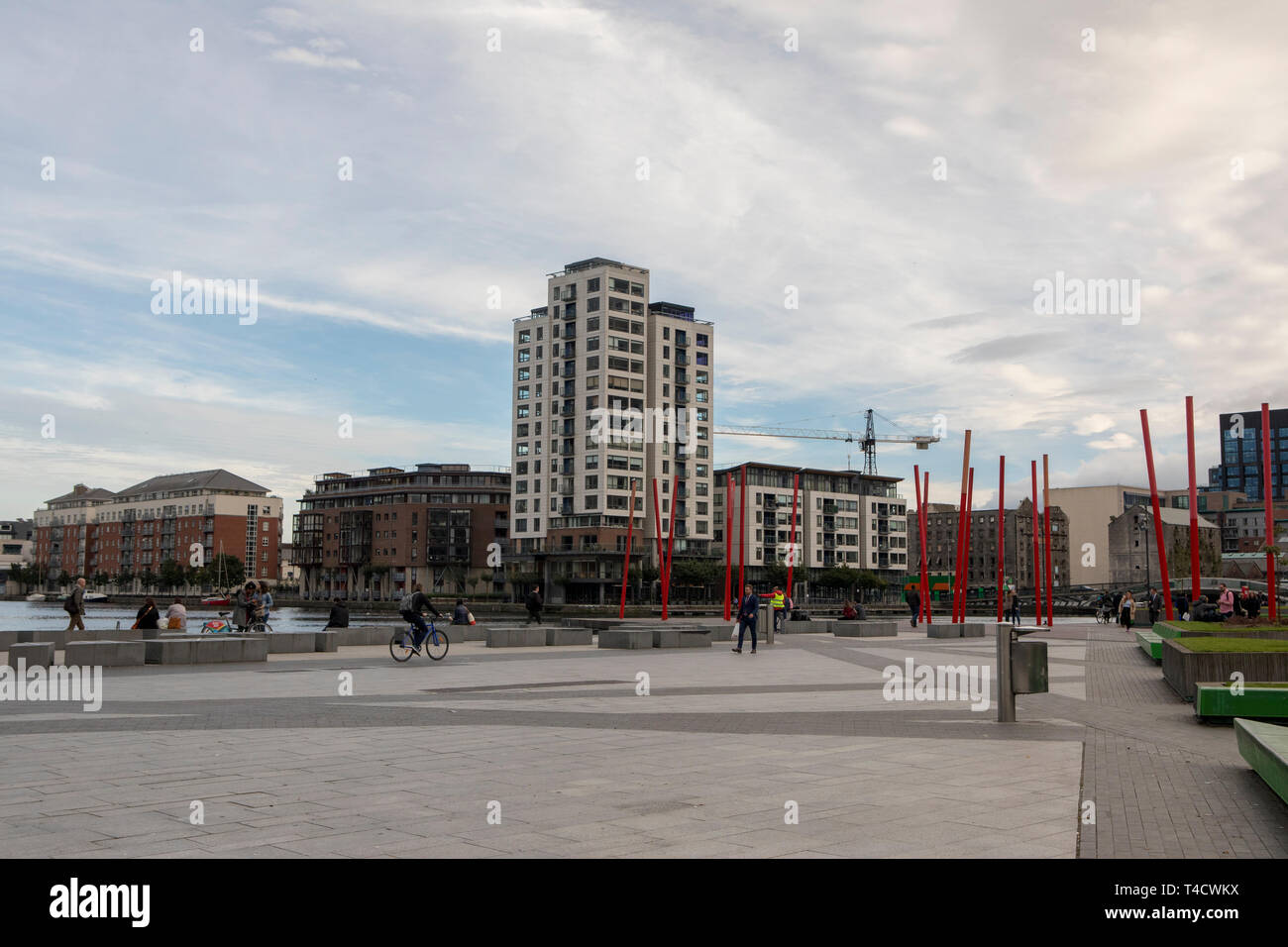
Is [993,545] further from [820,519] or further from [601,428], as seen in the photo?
[601,428]

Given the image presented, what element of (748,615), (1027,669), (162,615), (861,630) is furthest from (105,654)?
(162,615)

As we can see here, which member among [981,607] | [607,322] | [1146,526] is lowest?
[981,607]

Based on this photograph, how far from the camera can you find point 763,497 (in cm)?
13288

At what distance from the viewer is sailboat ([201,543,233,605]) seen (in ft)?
458

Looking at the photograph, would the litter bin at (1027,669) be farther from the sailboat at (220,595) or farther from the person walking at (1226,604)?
the sailboat at (220,595)

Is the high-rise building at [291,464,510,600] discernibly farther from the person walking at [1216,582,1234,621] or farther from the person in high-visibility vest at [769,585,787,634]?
the person walking at [1216,582,1234,621]

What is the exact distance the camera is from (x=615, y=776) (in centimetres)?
866

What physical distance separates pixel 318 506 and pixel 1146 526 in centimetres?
11982

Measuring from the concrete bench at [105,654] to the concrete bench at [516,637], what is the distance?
9334 millimetres

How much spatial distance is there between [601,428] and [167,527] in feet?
325

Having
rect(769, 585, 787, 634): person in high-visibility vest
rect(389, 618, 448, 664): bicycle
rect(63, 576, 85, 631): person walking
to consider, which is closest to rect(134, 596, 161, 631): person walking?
rect(63, 576, 85, 631): person walking

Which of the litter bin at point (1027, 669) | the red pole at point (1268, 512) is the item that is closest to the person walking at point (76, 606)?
the litter bin at point (1027, 669)
